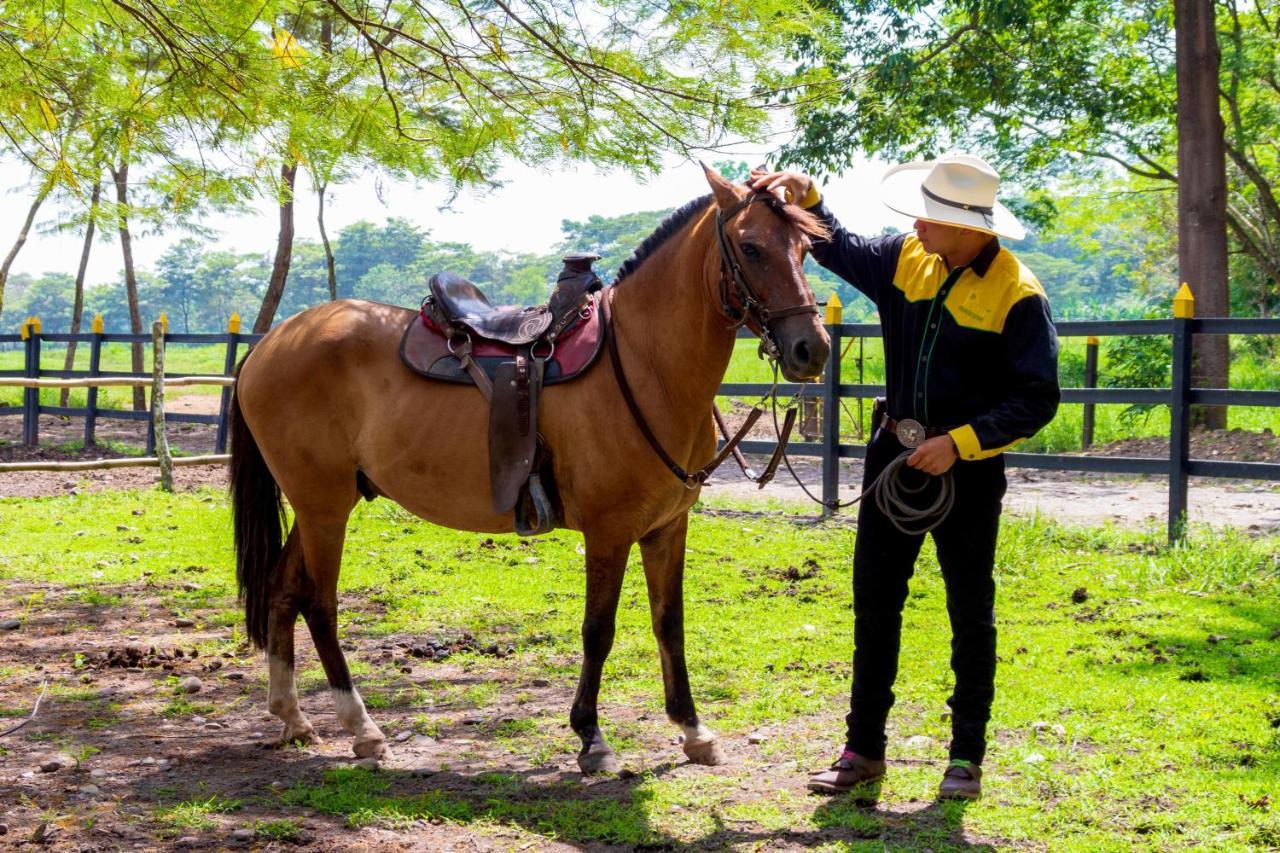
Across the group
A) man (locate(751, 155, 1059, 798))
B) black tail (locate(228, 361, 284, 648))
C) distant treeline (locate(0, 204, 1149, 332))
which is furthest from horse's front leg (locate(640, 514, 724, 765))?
distant treeline (locate(0, 204, 1149, 332))

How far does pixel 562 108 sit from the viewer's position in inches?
212

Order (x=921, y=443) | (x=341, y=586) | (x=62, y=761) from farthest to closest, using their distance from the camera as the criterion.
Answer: (x=341, y=586)
(x=62, y=761)
(x=921, y=443)

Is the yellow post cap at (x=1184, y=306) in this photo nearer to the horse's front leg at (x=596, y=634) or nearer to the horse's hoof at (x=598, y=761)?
the horse's front leg at (x=596, y=634)

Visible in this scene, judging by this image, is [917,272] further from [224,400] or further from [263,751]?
[224,400]

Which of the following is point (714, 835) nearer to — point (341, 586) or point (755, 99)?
point (755, 99)

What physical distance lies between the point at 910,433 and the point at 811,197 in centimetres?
89

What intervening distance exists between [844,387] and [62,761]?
693 cm

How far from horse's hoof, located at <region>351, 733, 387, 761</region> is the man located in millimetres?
1633

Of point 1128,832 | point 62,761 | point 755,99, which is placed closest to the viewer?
point 1128,832

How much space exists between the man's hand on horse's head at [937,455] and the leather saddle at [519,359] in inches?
49.3

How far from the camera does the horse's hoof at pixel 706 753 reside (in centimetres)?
397

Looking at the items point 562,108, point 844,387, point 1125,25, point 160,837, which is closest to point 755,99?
point 562,108

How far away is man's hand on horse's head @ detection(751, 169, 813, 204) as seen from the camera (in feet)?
11.6

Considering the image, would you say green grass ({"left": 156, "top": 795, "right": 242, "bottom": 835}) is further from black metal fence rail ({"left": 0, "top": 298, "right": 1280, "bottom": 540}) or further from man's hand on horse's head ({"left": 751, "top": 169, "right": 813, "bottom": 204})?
black metal fence rail ({"left": 0, "top": 298, "right": 1280, "bottom": 540})
